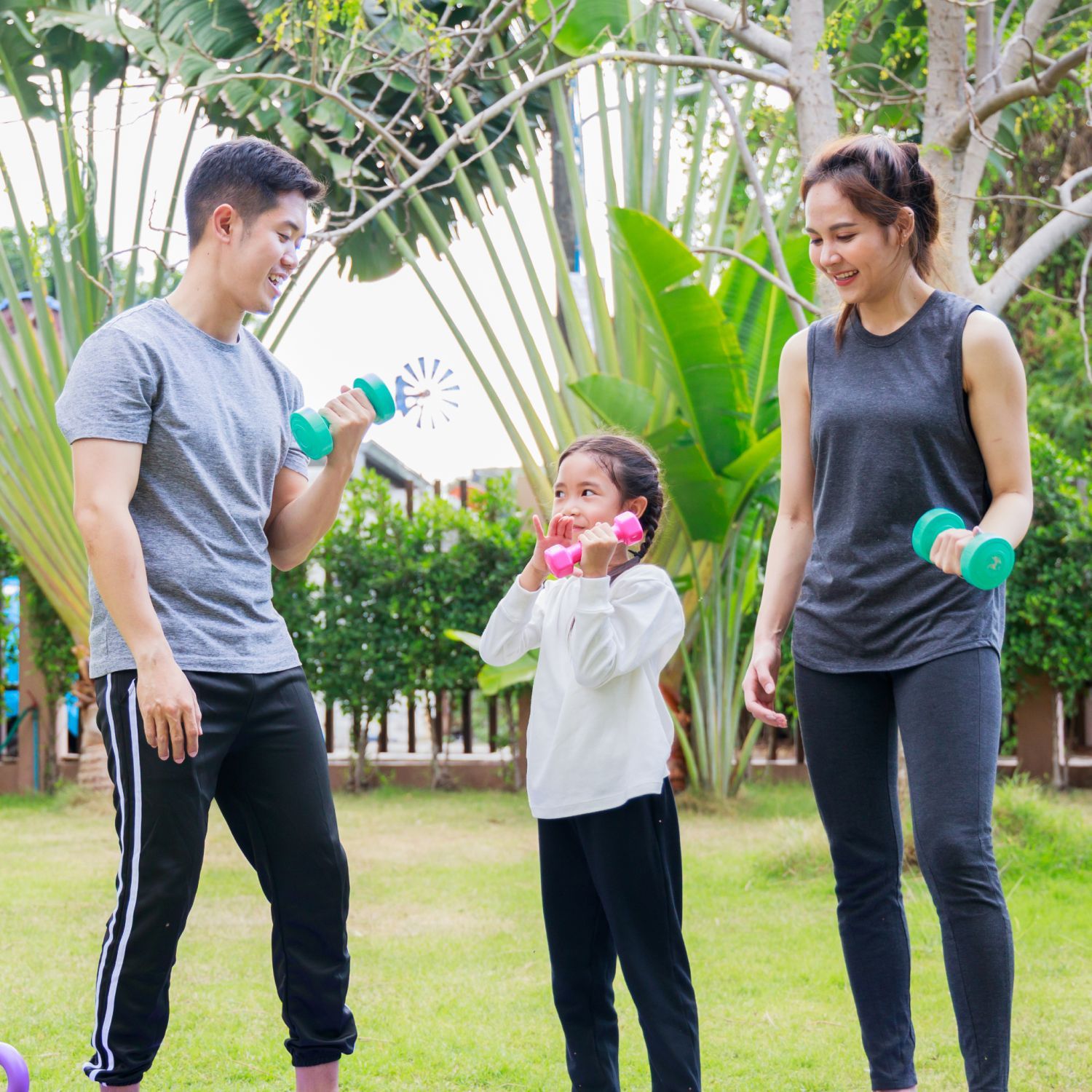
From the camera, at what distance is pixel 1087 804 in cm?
757

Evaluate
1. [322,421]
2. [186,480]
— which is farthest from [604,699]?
[186,480]

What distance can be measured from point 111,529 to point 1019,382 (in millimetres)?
1623

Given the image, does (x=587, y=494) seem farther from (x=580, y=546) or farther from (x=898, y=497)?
(x=898, y=497)

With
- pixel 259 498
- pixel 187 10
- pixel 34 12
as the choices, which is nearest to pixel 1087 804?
pixel 259 498

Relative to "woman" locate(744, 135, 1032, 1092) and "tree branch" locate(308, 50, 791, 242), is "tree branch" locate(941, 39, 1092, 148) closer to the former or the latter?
"tree branch" locate(308, 50, 791, 242)

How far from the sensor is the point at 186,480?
91.2 inches

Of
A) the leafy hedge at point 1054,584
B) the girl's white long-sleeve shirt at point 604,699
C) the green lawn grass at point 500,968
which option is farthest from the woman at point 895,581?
the leafy hedge at point 1054,584

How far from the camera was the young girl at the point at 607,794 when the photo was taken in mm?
2367

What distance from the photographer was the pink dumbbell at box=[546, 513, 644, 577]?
240 cm

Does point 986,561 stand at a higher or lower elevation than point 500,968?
higher

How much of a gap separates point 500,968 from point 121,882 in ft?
6.62

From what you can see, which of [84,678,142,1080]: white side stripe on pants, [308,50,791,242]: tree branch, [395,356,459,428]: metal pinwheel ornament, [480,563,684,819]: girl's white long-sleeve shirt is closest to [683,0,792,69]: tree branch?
[308,50,791,242]: tree branch

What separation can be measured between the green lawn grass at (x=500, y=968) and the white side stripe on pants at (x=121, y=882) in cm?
81

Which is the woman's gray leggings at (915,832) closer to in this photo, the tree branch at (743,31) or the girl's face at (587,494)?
the girl's face at (587,494)
